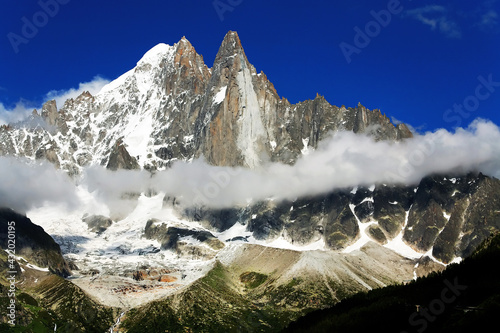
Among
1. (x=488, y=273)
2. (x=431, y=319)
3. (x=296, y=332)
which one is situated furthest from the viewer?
(x=296, y=332)

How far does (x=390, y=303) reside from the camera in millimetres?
124500

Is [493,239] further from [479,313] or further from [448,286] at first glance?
[479,313]

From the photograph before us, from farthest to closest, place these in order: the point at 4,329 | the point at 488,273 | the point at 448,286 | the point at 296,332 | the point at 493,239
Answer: the point at 4,329 < the point at 493,239 < the point at 296,332 < the point at 448,286 < the point at 488,273

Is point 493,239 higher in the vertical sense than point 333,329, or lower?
higher

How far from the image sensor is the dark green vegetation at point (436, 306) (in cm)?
8454

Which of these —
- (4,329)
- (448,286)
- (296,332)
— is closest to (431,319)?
(448,286)

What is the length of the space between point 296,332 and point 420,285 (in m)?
40.9

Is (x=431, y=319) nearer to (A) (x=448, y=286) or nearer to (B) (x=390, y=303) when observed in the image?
(B) (x=390, y=303)

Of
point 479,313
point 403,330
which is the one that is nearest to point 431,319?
point 403,330

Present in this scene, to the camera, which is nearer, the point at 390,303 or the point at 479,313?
the point at 479,313

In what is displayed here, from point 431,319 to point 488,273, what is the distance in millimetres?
35206

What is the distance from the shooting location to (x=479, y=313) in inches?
3191

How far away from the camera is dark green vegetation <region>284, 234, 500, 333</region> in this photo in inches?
3328

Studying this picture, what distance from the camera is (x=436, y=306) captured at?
107688 mm
